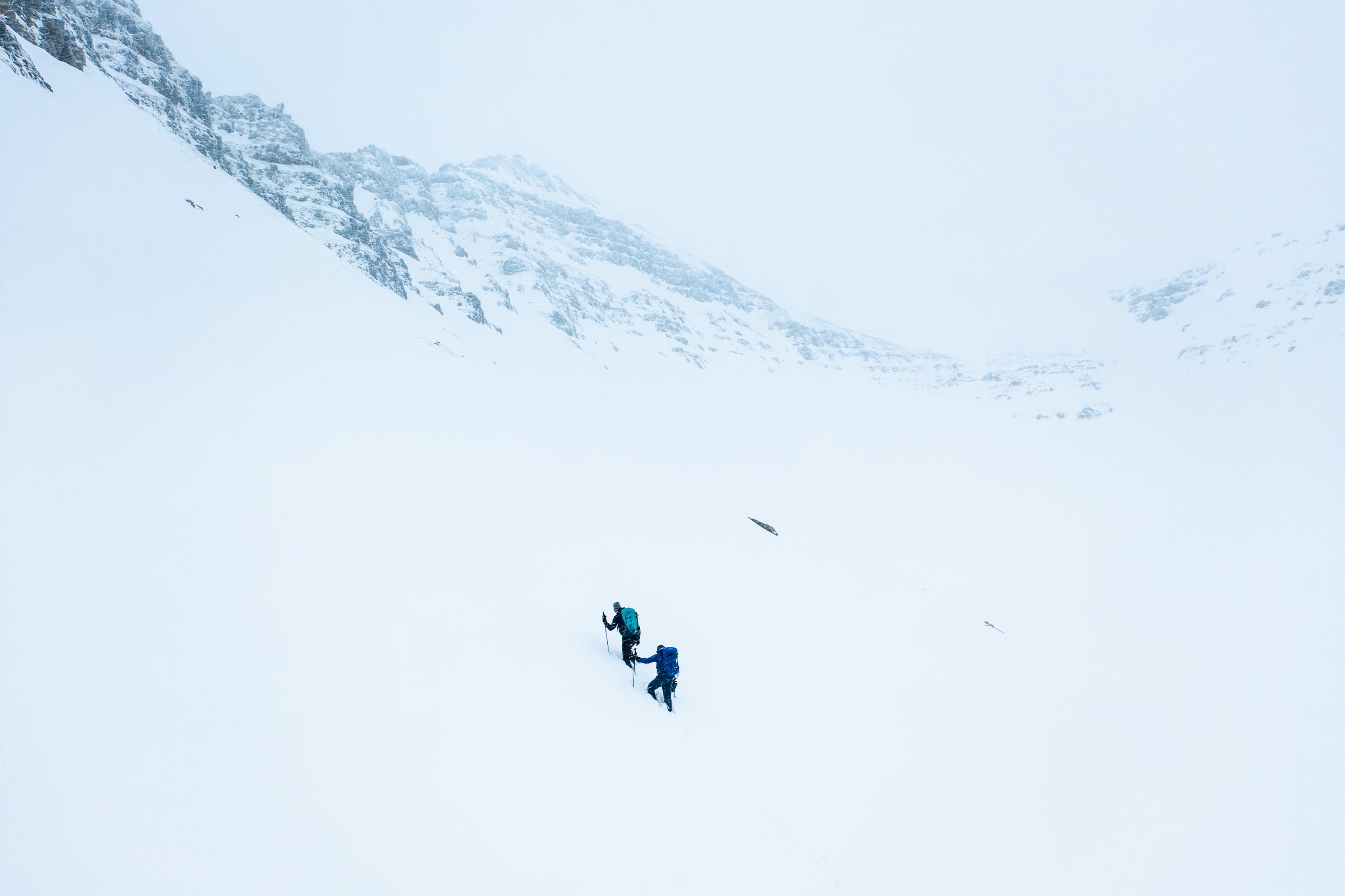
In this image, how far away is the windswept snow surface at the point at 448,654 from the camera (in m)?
5.21

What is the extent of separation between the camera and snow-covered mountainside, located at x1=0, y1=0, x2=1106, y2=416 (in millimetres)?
35125

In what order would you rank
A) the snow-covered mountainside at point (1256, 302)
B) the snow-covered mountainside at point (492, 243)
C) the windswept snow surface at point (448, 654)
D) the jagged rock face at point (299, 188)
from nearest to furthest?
1. the windswept snow surface at point (448, 654)
2. the snow-covered mountainside at point (492, 243)
3. the jagged rock face at point (299, 188)
4. the snow-covered mountainside at point (1256, 302)

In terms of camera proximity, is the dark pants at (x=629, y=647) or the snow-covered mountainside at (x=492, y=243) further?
the snow-covered mountainside at (x=492, y=243)

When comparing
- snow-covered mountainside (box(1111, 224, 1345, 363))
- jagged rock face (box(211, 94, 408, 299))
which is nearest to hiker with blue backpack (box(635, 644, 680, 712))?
jagged rock face (box(211, 94, 408, 299))

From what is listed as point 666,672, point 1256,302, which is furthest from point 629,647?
point 1256,302

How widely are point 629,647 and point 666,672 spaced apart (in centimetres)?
105

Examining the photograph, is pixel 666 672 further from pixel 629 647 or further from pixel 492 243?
pixel 492 243

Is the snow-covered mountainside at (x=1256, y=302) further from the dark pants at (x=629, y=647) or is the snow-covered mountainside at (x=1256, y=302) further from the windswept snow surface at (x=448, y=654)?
the dark pants at (x=629, y=647)

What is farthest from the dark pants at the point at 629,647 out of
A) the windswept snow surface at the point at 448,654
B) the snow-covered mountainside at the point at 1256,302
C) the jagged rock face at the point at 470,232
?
the snow-covered mountainside at the point at 1256,302

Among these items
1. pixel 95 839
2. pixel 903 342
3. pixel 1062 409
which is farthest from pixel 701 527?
pixel 903 342

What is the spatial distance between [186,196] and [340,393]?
1615 cm

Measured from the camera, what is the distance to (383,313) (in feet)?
95.0

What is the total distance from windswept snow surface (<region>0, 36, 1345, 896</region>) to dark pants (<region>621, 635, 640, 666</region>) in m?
0.40

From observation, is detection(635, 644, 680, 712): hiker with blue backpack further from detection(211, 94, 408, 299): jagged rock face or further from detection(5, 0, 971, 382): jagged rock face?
detection(211, 94, 408, 299): jagged rock face
